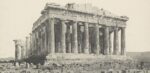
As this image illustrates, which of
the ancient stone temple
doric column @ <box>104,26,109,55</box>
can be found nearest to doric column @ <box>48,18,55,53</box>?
the ancient stone temple

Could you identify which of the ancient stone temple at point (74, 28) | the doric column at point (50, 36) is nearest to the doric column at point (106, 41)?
the ancient stone temple at point (74, 28)

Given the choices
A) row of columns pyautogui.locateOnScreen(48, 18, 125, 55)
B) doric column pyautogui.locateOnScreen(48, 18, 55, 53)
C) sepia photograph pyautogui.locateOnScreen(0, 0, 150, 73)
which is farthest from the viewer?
row of columns pyautogui.locateOnScreen(48, 18, 125, 55)

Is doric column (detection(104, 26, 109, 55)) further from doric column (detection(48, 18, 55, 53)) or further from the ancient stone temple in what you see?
doric column (detection(48, 18, 55, 53))

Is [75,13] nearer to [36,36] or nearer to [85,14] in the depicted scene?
[85,14]

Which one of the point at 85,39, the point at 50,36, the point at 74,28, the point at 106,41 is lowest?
the point at 106,41

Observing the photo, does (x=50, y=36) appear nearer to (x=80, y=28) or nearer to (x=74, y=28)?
(x=74, y=28)

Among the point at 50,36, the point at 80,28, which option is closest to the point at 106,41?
the point at 80,28

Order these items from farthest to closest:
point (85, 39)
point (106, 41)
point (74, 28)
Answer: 1. point (106, 41)
2. point (85, 39)
3. point (74, 28)

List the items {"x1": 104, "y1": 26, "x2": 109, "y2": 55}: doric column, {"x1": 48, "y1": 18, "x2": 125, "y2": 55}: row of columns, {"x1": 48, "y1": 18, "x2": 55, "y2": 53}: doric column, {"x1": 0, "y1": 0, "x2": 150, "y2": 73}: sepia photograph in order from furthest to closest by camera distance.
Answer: {"x1": 104, "y1": 26, "x2": 109, "y2": 55}: doric column, {"x1": 48, "y1": 18, "x2": 125, "y2": 55}: row of columns, {"x1": 48, "y1": 18, "x2": 55, "y2": 53}: doric column, {"x1": 0, "y1": 0, "x2": 150, "y2": 73}: sepia photograph

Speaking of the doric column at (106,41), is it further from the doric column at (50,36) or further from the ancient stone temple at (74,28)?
the doric column at (50,36)
